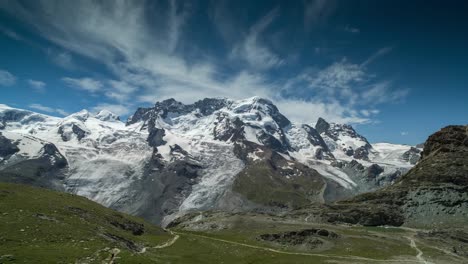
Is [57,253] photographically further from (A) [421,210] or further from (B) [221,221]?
(A) [421,210]

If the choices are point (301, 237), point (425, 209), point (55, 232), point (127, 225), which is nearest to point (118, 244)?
point (55, 232)

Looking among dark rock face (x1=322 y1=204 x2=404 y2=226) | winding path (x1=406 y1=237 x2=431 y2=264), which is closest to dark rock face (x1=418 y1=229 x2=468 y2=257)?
winding path (x1=406 y1=237 x2=431 y2=264)

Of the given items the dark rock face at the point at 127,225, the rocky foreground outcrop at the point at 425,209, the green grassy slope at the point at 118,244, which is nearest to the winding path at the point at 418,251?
the green grassy slope at the point at 118,244

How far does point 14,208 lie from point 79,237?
1700cm

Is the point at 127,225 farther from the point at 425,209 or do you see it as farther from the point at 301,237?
the point at 425,209

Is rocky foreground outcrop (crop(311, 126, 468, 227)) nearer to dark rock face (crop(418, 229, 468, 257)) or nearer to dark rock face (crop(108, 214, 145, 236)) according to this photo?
dark rock face (crop(418, 229, 468, 257))

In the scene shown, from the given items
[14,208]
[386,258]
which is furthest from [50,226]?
[386,258]

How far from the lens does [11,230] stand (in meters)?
60.5

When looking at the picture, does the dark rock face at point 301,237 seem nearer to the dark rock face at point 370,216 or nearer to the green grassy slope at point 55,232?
the green grassy slope at point 55,232

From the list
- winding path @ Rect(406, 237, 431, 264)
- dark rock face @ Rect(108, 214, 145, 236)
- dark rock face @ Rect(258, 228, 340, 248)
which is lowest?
winding path @ Rect(406, 237, 431, 264)

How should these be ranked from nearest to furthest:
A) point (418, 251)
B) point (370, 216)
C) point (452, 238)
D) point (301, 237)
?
point (418, 251)
point (301, 237)
point (452, 238)
point (370, 216)

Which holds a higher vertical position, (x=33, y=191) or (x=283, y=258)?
(x=33, y=191)

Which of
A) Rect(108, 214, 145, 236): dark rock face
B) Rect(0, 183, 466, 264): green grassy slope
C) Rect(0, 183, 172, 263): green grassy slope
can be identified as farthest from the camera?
Rect(108, 214, 145, 236): dark rock face

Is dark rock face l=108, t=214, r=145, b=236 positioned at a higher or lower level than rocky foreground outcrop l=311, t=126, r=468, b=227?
lower
